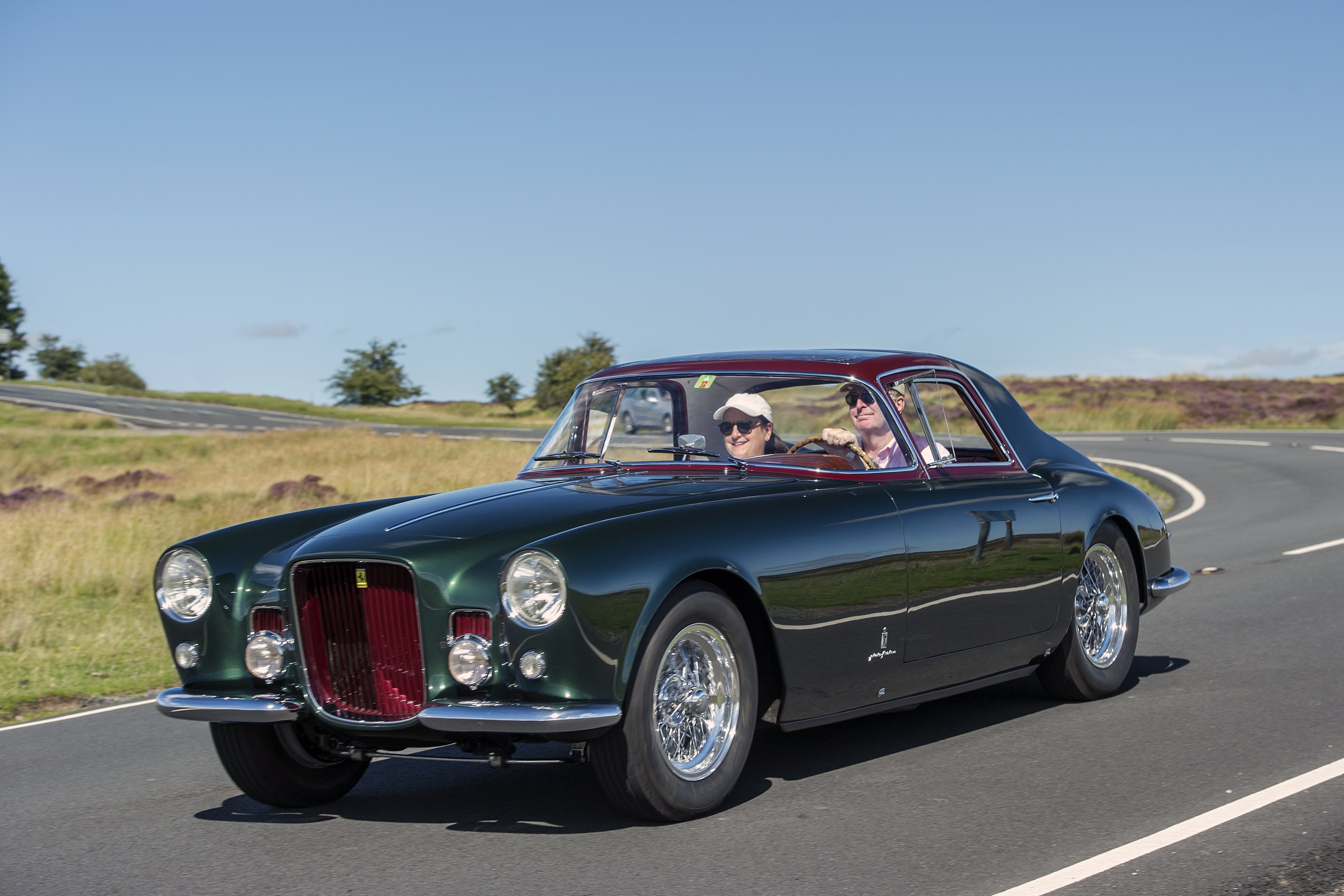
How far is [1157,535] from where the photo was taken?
7.12 metres

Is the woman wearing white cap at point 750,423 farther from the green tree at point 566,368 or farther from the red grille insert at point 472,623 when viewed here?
the green tree at point 566,368

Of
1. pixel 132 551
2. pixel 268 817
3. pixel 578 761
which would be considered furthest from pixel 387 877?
pixel 132 551

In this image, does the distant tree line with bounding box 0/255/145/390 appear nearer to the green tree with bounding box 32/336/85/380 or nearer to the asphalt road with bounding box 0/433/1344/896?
the green tree with bounding box 32/336/85/380

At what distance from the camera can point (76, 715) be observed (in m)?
7.38

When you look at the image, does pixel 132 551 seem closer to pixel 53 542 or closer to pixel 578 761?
pixel 53 542

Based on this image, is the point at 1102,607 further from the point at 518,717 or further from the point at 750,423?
the point at 518,717

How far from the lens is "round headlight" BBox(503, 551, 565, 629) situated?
421 centimetres

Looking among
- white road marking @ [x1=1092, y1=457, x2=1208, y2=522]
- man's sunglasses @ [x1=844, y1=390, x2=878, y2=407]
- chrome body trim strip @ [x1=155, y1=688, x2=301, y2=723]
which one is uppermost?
man's sunglasses @ [x1=844, y1=390, x2=878, y2=407]

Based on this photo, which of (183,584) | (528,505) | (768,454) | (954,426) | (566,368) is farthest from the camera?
(566,368)

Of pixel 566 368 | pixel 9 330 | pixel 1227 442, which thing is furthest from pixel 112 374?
pixel 1227 442

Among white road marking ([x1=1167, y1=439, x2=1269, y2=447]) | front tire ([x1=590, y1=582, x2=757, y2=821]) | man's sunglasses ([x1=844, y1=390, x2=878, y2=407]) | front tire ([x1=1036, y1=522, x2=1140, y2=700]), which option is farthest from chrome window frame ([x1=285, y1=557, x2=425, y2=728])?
white road marking ([x1=1167, y1=439, x2=1269, y2=447])

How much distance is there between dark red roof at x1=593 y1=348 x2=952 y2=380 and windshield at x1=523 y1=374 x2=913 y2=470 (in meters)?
0.04

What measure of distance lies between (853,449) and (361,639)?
238 cm

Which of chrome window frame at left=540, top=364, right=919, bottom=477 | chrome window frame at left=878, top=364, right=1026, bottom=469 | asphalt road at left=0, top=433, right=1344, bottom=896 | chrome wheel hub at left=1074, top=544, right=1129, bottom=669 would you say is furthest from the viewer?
chrome wheel hub at left=1074, top=544, right=1129, bottom=669
